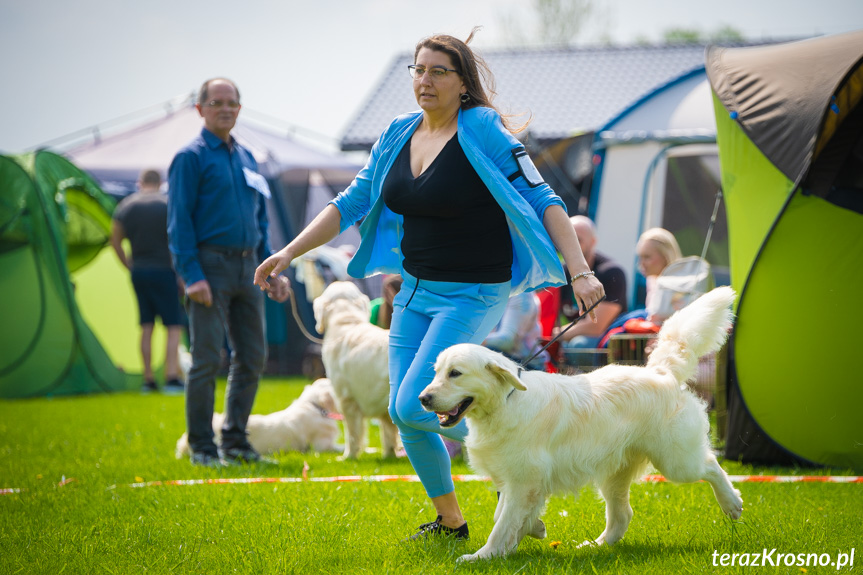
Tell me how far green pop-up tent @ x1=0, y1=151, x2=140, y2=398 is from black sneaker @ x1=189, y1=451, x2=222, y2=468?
513cm

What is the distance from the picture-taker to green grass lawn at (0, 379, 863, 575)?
3098 mm

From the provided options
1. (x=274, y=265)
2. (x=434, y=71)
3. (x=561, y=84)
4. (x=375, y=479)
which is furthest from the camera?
(x=561, y=84)

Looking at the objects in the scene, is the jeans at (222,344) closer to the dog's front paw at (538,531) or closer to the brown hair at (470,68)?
the brown hair at (470,68)

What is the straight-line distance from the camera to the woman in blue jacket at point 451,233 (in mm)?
3154

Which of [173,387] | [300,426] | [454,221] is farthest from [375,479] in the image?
[173,387]

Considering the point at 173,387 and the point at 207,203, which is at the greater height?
the point at 207,203

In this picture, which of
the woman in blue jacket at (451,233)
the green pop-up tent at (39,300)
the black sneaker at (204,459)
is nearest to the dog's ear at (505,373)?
the woman in blue jacket at (451,233)

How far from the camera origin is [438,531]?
342 cm

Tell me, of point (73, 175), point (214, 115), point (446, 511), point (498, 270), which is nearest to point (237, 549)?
point (446, 511)

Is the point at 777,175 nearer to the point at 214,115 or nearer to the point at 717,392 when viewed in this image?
the point at 717,392

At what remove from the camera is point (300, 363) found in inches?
482

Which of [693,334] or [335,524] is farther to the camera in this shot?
[335,524]

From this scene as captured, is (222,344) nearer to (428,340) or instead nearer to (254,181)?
(254,181)

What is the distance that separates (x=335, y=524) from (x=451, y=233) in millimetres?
1429
